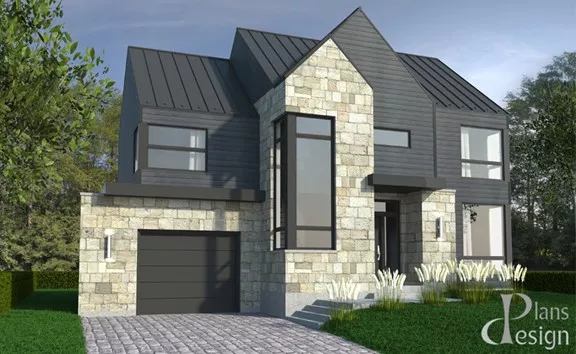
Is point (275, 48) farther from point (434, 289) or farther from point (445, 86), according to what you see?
point (434, 289)

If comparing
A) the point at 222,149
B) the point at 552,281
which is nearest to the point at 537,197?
the point at 552,281

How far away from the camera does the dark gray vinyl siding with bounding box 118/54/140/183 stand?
62.0ft

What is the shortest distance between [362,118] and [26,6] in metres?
8.66

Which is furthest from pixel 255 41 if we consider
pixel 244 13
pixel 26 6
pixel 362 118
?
pixel 26 6

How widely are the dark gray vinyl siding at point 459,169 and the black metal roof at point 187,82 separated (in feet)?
18.7

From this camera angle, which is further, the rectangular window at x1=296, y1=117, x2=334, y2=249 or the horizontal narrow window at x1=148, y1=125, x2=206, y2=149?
the horizontal narrow window at x1=148, y1=125, x2=206, y2=149

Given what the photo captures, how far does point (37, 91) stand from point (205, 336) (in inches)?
209

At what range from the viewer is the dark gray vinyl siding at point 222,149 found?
17.0 metres

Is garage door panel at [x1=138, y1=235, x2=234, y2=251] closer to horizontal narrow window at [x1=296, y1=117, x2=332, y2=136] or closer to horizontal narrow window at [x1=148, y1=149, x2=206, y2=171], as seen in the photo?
horizontal narrow window at [x1=148, y1=149, x2=206, y2=171]

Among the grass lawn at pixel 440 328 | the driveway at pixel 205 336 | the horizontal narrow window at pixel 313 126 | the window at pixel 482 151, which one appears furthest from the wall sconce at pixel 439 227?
the driveway at pixel 205 336

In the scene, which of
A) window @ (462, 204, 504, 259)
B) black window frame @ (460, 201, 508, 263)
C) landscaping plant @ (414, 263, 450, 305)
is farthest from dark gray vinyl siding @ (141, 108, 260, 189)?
window @ (462, 204, 504, 259)

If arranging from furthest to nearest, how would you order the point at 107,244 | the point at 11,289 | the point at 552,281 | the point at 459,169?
the point at 552,281 → the point at 459,169 → the point at 11,289 → the point at 107,244

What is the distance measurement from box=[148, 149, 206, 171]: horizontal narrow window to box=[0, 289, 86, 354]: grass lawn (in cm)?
430

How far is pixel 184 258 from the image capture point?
1644cm
